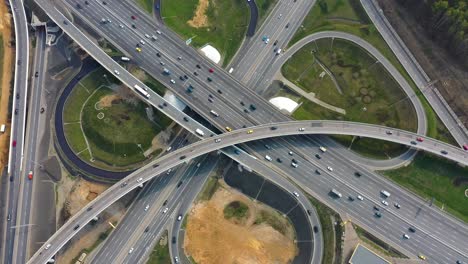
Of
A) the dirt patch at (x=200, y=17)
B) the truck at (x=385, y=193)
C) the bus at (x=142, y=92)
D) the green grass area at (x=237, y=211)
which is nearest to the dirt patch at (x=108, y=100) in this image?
the bus at (x=142, y=92)

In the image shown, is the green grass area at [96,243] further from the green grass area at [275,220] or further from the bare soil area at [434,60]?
the bare soil area at [434,60]

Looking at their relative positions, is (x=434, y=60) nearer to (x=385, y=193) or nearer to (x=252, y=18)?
(x=385, y=193)

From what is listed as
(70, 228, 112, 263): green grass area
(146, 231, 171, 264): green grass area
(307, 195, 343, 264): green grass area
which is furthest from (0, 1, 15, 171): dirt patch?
(307, 195, 343, 264): green grass area

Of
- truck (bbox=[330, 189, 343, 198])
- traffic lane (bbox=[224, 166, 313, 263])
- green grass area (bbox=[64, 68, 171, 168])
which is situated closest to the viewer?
traffic lane (bbox=[224, 166, 313, 263])

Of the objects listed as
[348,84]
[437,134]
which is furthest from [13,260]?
[437,134]

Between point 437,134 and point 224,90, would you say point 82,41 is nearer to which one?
point 224,90

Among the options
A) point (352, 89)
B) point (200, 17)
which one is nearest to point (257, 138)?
point (352, 89)

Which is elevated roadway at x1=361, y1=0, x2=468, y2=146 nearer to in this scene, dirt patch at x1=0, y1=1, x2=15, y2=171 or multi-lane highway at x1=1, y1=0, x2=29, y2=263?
multi-lane highway at x1=1, y1=0, x2=29, y2=263
